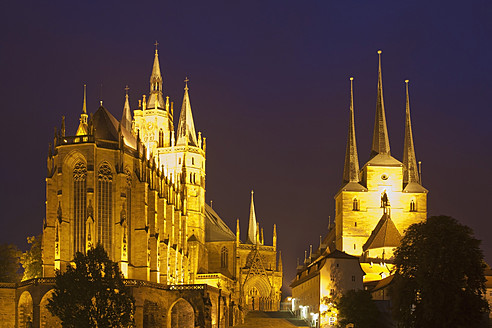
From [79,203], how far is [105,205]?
88.4 inches

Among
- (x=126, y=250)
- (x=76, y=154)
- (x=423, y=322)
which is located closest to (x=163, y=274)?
(x=126, y=250)

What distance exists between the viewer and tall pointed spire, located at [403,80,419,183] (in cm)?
11063

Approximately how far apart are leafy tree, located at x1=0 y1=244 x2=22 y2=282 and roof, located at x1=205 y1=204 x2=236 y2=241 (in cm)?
2925

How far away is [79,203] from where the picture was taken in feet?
246

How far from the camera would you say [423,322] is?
57125 mm

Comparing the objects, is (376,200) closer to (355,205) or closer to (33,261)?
(355,205)

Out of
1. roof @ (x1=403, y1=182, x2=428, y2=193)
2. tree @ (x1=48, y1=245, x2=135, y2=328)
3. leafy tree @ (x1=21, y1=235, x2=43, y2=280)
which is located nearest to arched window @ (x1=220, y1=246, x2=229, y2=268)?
roof @ (x1=403, y1=182, x2=428, y2=193)

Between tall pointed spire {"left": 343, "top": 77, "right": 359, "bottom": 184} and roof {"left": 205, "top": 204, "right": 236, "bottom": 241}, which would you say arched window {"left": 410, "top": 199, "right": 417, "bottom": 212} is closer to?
tall pointed spire {"left": 343, "top": 77, "right": 359, "bottom": 184}

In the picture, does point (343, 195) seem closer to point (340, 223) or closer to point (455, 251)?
point (340, 223)

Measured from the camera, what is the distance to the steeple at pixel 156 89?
373 feet

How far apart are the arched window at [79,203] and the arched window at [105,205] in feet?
4.09


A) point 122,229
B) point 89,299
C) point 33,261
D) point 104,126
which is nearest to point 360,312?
point 122,229

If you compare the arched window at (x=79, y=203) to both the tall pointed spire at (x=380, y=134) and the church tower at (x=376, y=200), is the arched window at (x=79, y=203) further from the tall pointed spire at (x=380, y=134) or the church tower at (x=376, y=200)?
the tall pointed spire at (x=380, y=134)

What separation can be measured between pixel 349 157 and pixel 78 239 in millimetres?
45411
